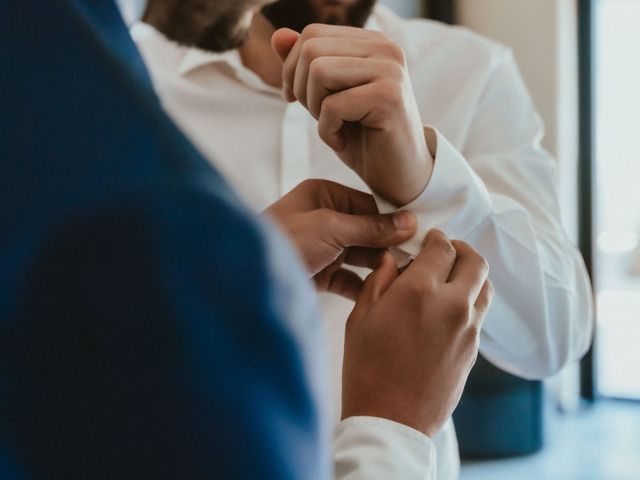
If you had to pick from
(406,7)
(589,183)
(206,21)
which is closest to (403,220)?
(206,21)

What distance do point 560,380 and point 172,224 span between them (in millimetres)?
2714

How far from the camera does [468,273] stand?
2.00ft

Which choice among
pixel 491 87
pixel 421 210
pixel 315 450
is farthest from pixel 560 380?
pixel 315 450

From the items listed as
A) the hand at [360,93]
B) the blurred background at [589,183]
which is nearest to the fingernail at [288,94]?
the hand at [360,93]

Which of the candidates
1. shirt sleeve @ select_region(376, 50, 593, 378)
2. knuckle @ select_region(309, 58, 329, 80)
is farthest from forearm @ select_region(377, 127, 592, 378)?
knuckle @ select_region(309, 58, 329, 80)

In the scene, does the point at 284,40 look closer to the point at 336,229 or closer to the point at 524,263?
the point at 336,229

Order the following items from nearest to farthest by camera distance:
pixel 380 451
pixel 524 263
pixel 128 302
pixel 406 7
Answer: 1. pixel 128 302
2. pixel 380 451
3. pixel 524 263
4. pixel 406 7

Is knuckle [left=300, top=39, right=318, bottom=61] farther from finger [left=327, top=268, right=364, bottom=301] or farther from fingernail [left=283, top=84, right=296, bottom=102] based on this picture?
finger [left=327, top=268, right=364, bottom=301]

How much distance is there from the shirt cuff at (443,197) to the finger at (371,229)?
1cm

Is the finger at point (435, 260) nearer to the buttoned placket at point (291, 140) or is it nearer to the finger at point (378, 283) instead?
the finger at point (378, 283)

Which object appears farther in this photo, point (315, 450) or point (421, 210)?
point (421, 210)

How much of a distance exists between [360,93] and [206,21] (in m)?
0.67

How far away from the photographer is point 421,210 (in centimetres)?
75

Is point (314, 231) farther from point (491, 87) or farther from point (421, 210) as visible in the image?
point (491, 87)
